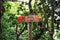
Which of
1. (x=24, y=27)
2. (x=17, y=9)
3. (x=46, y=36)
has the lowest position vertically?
(x=46, y=36)

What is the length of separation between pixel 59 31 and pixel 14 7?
2.06m

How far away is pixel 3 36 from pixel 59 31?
7.46 ft

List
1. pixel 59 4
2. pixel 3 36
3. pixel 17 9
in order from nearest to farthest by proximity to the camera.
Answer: pixel 59 4 < pixel 3 36 < pixel 17 9

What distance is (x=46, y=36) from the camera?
9.60 metres

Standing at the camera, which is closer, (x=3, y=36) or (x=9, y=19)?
(x=3, y=36)

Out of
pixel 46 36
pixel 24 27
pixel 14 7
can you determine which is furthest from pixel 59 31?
pixel 14 7

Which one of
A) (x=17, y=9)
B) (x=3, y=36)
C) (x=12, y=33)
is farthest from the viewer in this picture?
(x=12, y=33)

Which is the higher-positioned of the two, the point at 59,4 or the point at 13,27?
the point at 59,4

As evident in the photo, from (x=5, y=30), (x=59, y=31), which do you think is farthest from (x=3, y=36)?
(x=59, y=31)

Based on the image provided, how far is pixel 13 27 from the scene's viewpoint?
10453mm

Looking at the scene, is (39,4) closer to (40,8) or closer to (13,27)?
(40,8)

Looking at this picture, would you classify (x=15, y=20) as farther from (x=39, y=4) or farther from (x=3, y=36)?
(x=39, y=4)

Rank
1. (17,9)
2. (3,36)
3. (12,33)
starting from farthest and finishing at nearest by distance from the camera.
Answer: (12,33) → (17,9) → (3,36)

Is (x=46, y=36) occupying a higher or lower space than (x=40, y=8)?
lower
